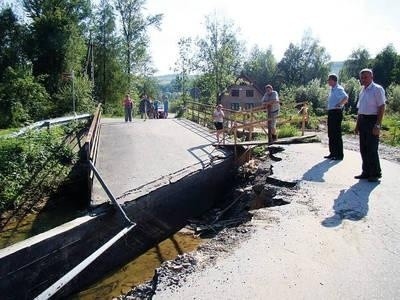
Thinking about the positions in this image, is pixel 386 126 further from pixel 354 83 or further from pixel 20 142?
pixel 354 83

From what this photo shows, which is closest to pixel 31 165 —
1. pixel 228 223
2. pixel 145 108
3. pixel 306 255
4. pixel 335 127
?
pixel 228 223

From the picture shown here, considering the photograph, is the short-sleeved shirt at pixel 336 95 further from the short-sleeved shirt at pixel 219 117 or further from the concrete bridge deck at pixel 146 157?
the short-sleeved shirt at pixel 219 117

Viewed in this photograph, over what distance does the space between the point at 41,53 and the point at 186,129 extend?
17.4 meters

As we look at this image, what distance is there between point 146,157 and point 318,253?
6.78 meters

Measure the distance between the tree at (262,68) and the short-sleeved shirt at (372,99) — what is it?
3054 inches

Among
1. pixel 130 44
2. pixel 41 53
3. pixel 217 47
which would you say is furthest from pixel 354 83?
pixel 41 53

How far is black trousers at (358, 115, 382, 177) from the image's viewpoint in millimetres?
7234

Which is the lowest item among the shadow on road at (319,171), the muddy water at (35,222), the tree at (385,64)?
the muddy water at (35,222)

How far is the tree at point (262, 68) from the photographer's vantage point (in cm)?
8494

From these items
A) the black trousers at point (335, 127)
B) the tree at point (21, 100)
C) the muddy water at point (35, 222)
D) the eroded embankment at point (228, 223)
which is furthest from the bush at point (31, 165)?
the tree at point (21, 100)

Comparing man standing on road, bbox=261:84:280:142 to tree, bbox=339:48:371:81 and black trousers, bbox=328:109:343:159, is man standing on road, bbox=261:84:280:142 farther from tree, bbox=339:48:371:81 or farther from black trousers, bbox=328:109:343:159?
tree, bbox=339:48:371:81

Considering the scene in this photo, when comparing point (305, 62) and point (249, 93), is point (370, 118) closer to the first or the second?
point (249, 93)

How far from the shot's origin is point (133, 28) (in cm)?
4509

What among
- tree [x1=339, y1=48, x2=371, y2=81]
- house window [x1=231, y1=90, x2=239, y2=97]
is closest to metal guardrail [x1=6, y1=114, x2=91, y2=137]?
house window [x1=231, y1=90, x2=239, y2=97]
